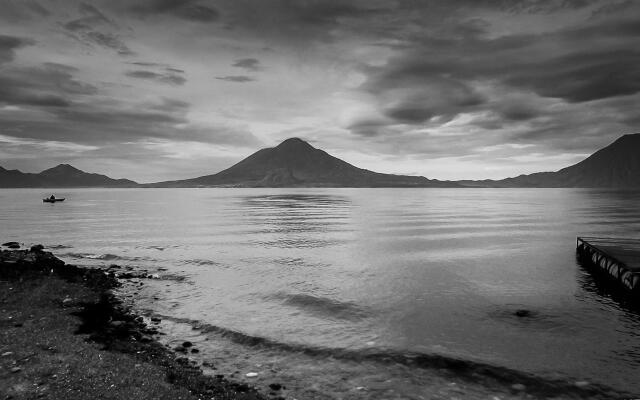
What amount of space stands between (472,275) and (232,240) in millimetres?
32809

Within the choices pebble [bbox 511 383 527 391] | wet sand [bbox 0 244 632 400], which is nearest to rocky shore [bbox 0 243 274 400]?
wet sand [bbox 0 244 632 400]

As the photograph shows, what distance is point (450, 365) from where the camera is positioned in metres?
15.7

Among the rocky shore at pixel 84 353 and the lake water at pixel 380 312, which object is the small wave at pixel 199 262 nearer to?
the lake water at pixel 380 312

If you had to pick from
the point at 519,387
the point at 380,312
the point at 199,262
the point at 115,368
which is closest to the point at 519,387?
the point at 519,387

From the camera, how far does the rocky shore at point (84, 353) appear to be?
39.5 ft

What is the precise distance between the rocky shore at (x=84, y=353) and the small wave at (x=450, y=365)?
307 cm

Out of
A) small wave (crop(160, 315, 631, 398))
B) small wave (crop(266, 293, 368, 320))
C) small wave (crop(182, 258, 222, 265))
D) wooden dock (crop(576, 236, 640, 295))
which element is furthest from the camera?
small wave (crop(182, 258, 222, 265))

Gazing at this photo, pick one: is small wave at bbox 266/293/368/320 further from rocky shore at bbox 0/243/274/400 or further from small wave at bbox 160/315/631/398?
rocky shore at bbox 0/243/274/400

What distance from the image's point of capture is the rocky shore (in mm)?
12055

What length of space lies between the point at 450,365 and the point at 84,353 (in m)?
14.1

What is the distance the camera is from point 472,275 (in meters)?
32.3

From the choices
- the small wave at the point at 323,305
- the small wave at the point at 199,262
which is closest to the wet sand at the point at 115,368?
the small wave at the point at 323,305

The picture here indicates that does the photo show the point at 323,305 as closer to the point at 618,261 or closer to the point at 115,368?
the point at 115,368

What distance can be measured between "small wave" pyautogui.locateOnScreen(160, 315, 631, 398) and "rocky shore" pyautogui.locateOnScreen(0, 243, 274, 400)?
10.1 ft
